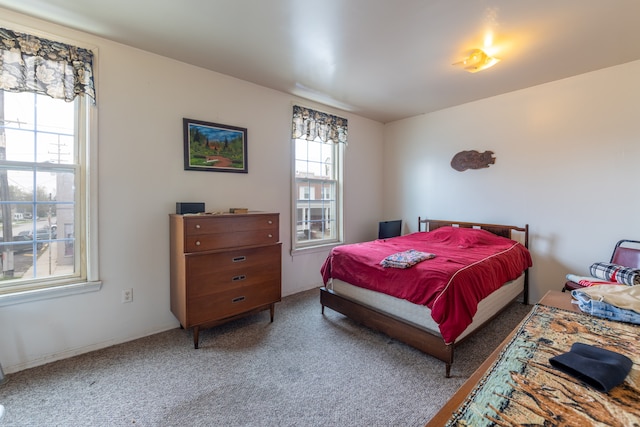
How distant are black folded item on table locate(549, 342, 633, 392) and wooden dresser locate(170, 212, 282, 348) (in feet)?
7.09

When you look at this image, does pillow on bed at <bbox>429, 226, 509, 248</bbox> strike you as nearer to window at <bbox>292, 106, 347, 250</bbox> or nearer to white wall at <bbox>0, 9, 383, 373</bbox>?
window at <bbox>292, 106, 347, 250</bbox>

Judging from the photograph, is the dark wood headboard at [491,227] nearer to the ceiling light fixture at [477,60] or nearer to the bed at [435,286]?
the bed at [435,286]

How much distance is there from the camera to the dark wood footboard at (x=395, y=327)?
1974 millimetres

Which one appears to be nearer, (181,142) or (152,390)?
(152,390)

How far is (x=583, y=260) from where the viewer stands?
2.93 meters

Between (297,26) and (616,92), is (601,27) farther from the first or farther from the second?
(297,26)

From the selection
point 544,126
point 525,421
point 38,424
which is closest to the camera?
point 525,421

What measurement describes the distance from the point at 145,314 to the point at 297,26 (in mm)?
2732

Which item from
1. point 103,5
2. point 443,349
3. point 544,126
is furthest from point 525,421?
point 544,126

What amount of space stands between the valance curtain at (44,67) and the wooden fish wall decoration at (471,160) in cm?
403

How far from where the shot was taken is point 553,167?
3.10m

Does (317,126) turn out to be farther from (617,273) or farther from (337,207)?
(617,273)

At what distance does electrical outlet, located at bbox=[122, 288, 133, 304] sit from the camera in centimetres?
239

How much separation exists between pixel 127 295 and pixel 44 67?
6.07 feet
